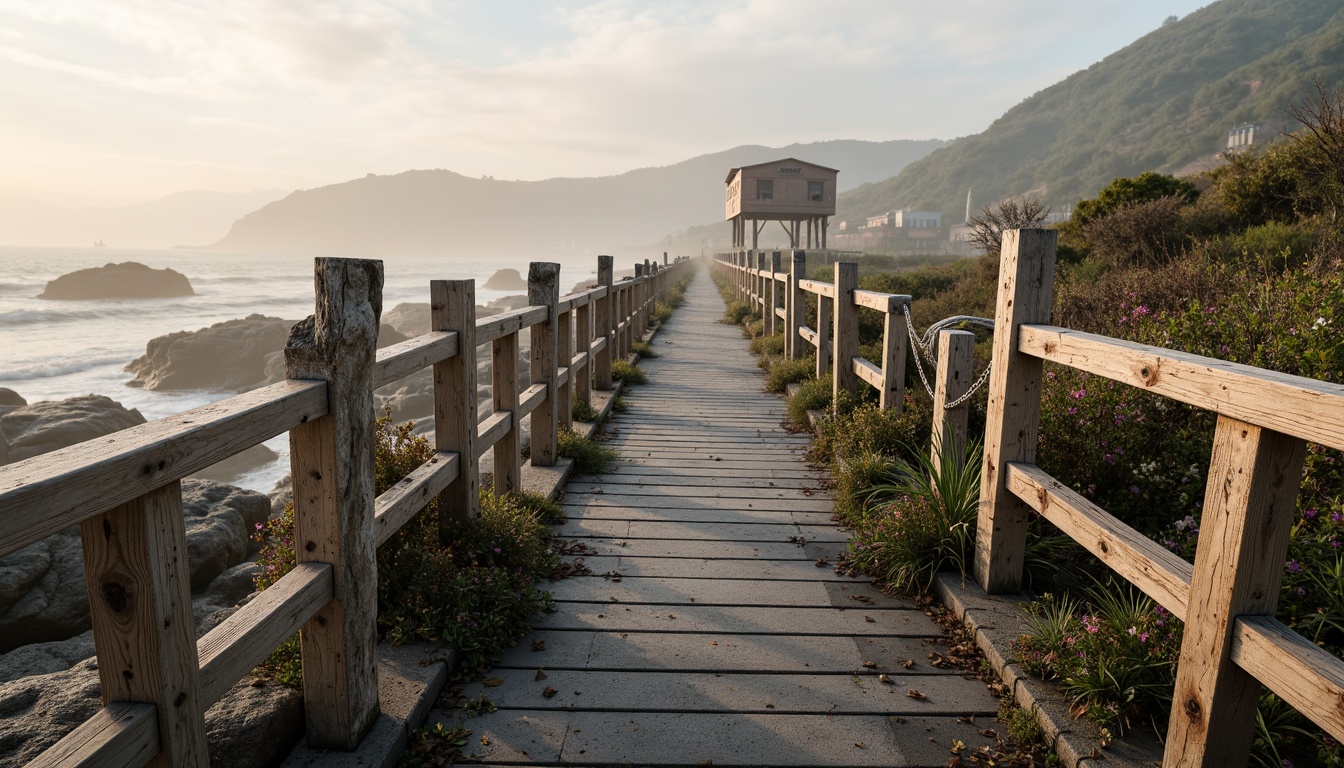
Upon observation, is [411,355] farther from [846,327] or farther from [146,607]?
[846,327]

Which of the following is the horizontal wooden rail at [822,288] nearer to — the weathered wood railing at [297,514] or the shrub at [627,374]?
the shrub at [627,374]

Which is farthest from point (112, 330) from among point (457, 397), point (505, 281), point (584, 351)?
point (457, 397)

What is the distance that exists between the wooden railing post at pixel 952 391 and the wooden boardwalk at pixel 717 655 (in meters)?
0.86

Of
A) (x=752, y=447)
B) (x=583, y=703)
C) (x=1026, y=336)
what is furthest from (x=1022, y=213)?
(x=583, y=703)

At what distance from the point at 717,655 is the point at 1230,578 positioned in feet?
6.55

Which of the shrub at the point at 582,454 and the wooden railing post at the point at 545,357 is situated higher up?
the wooden railing post at the point at 545,357

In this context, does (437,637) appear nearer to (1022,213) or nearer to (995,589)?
(995,589)

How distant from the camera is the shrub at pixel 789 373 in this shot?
9.62m

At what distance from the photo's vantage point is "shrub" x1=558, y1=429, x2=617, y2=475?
251 inches

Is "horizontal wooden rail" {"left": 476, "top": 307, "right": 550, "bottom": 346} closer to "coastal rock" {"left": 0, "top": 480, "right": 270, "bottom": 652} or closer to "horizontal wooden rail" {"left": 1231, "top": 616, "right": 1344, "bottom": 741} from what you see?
"coastal rock" {"left": 0, "top": 480, "right": 270, "bottom": 652}

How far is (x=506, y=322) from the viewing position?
4750 millimetres

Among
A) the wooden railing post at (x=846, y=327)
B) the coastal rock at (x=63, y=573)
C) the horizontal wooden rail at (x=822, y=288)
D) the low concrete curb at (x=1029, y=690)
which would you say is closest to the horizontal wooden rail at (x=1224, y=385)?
the low concrete curb at (x=1029, y=690)

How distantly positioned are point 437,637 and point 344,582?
2.90 feet

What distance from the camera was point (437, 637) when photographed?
337 centimetres
